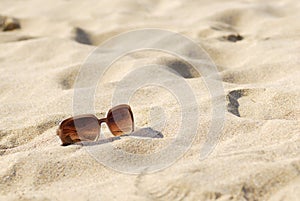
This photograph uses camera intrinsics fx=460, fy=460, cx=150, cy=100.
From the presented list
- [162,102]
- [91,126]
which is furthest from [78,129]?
→ [162,102]

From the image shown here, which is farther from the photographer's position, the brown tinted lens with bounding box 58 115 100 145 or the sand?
the brown tinted lens with bounding box 58 115 100 145

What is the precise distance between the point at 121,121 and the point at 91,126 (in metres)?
0.10

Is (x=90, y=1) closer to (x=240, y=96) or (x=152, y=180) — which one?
(x=240, y=96)

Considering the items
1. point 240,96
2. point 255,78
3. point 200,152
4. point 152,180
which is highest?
point 255,78

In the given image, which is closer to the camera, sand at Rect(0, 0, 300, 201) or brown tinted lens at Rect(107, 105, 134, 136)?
sand at Rect(0, 0, 300, 201)

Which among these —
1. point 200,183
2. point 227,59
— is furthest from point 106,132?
point 227,59

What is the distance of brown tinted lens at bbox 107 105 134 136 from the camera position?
1525mm

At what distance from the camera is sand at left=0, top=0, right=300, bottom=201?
1.19m

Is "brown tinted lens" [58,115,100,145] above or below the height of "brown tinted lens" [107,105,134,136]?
below

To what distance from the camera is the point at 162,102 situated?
5.92ft

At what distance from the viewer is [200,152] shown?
4.49ft

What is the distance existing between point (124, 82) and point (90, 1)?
1.76 metres

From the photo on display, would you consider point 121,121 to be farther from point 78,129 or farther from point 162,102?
point 162,102

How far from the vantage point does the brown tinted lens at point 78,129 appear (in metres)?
1.48
